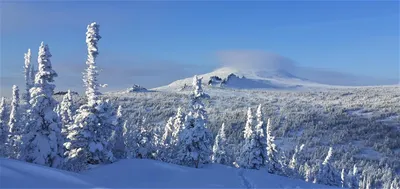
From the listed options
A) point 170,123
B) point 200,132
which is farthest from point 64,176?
point 170,123

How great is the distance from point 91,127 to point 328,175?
1767 inches

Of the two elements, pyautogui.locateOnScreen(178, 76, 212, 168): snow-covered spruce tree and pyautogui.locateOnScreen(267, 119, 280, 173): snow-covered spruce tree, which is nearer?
pyautogui.locateOnScreen(178, 76, 212, 168): snow-covered spruce tree

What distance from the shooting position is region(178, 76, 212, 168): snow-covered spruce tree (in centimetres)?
4669

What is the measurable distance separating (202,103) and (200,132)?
11.3 ft

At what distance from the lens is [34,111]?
30.4 metres

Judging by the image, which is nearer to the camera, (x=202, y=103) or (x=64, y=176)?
→ (x=64, y=176)

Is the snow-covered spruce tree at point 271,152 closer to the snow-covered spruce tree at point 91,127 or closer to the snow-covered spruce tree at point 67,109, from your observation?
the snow-covered spruce tree at point 67,109

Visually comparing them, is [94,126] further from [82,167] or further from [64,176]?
[64,176]

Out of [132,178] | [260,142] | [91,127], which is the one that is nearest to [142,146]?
[260,142]

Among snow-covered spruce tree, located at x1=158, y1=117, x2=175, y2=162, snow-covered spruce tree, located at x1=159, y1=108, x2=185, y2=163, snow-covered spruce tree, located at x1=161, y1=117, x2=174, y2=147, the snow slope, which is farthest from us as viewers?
snow-covered spruce tree, located at x1=161, y1=117, x2=174, y2=147

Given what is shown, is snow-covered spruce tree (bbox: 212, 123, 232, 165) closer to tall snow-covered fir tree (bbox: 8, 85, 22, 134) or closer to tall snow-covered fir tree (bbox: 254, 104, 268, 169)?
tall snow-covered fir tree (bbox: 254, 104, 268, 169)

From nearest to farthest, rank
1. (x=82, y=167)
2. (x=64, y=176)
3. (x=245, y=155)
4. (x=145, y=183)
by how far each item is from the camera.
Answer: (x=64, y=176) < (x=145, y=183) < (x=82, y=167) < (x=245, y=155)

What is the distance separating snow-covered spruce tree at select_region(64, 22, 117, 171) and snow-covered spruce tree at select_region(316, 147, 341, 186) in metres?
41.3

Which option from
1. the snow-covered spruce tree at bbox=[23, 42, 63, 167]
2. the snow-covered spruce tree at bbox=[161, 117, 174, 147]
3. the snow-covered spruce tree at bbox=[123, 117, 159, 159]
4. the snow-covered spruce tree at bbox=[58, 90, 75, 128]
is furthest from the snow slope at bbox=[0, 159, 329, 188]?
the snow-covered spruce tree at bbox=[161, 117, 174, 147]
